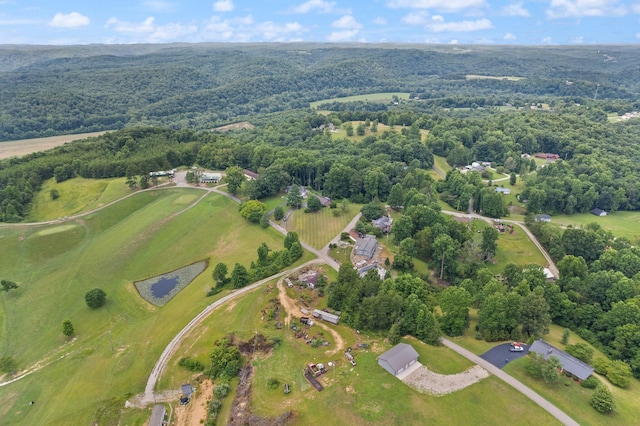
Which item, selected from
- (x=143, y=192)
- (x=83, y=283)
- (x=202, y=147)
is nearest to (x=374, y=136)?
(x=202, y=147)

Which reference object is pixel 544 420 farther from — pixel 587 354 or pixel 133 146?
pixel 133 146

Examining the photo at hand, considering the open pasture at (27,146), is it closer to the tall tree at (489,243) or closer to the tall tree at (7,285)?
the tall tree at (7,285)

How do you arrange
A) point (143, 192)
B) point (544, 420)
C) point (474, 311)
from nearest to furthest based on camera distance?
1. point (544, 420)
2. point (474, 311)
3. point (143, 192)

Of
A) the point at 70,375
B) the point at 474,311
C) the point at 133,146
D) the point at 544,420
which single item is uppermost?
the point at 133,146

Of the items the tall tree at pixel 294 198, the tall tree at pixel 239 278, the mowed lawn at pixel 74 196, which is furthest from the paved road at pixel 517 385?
the mowed lawn at pixel 74 196

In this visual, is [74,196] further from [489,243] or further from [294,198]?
[489,243]
